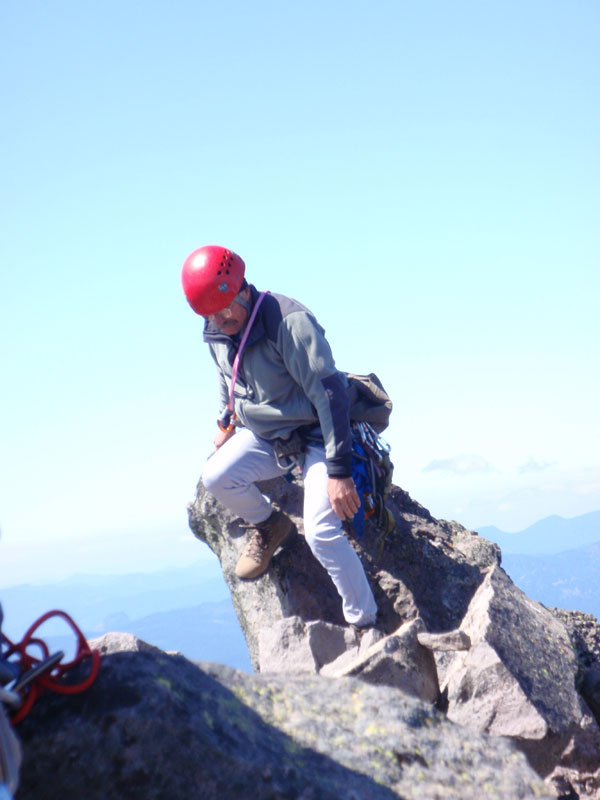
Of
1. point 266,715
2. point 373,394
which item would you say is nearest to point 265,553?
point 373,394

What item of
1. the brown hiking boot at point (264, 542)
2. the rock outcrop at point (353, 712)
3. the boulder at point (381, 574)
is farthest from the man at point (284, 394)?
the boulder at point (381, 574)

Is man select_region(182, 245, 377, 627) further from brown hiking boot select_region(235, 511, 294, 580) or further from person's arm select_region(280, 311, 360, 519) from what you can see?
brown hiking boot select_region(235, 511, 294, 580)

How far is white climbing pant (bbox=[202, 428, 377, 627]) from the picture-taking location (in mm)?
6879

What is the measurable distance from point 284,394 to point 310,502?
1.12 meters

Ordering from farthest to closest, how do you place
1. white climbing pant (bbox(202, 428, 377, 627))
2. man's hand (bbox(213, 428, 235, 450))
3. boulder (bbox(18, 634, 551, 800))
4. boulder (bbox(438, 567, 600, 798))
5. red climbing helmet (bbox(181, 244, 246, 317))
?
man's hand (bbox(213, 428, 235, 450))
white climbing pant (bbox(202, 428, 377, 627))
red climbing helmet (bbox(181, 244, 246, 317))
boulder (bbox(438, 567, 600, 798))
boulder (bbox(18, 634, 551, 800))

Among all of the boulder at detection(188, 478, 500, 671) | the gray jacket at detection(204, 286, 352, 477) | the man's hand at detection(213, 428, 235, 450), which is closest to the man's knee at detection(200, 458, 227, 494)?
the man's hand at detection(213, 428, 235, 450)

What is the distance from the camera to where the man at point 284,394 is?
264 inches

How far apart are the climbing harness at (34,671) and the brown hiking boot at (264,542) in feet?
15.9

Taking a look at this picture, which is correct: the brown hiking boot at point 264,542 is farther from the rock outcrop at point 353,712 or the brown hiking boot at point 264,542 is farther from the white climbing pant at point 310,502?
the rock outcrop at point 353,712

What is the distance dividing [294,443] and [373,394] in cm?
106

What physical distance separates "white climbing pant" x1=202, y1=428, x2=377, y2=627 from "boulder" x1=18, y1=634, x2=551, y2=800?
2.25m

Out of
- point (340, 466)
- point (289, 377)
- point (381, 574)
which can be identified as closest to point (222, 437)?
point (289, 377)

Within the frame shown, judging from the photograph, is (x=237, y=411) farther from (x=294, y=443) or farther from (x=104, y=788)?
(x=104, y=788)

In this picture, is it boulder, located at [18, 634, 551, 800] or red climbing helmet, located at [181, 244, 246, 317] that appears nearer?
boulder, located at [18, 634, 551, 800]
